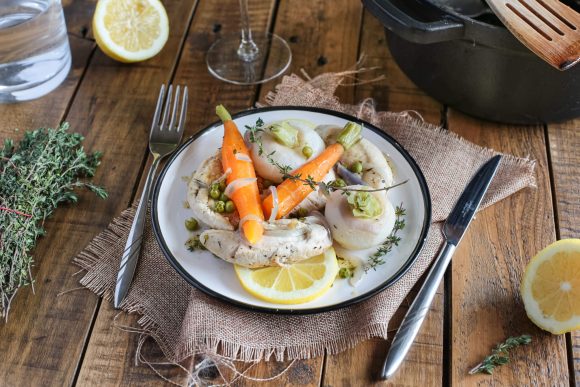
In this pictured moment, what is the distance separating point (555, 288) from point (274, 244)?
0.57 metres

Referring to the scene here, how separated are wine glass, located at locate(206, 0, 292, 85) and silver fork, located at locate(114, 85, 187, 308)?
0.56 ft

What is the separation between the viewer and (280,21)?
7.62 ft

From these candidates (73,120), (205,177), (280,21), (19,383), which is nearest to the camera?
(19,383)

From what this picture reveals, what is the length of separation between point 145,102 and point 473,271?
1034 millimetres

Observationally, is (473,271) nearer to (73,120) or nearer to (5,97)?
(73,120)

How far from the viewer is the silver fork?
159cm

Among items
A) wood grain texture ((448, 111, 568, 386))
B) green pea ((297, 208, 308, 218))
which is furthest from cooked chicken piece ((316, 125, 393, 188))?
wood grain texture ((448, 111, 568, 386))

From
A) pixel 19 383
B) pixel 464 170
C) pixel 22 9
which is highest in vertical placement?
pixel 22 9

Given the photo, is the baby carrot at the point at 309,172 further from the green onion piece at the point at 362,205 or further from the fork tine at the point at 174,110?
the fork tine at the point at 174,110

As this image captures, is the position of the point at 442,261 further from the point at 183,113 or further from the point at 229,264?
the point at 183,113

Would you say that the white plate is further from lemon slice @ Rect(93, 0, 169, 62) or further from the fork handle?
lemon slice @ Rect(93, 0, 169, 62)

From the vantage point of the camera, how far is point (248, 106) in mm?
2033

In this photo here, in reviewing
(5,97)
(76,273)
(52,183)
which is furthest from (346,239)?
(5,97)

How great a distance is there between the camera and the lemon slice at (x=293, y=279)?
1423 mm
